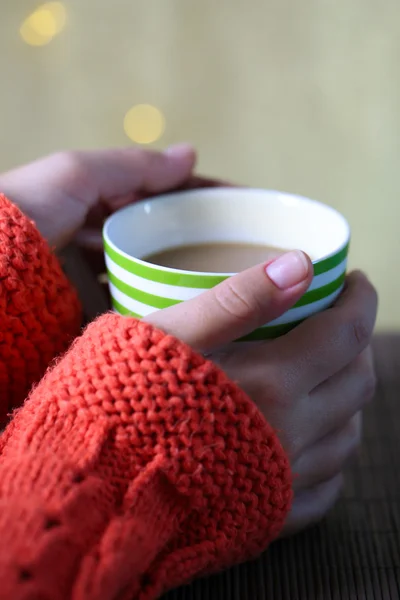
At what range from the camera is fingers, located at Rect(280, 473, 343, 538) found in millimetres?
471

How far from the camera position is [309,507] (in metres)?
0.48

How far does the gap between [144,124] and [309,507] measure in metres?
0.67

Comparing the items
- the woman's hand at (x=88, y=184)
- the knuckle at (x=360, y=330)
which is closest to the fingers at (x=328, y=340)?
the knuckle at (x=360, y=330)

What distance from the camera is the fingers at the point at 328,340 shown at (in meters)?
0.42

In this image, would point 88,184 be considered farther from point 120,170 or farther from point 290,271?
point 290,271

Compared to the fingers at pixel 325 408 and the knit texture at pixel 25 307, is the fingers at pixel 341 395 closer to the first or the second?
the fingers at pixel 325 408

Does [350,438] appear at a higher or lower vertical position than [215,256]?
lower

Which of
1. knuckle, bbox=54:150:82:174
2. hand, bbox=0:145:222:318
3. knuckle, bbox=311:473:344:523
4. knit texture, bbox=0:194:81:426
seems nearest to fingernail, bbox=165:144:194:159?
hand, bbox=0:145:222:318

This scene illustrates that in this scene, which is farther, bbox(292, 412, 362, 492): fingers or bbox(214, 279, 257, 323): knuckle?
bbox(292, 412, 362, 492): fingers

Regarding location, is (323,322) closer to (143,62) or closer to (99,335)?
(99,335)

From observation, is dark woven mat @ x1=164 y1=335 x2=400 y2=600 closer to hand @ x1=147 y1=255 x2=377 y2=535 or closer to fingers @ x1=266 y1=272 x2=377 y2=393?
hand @ x1=147 y1=255 x2=377 y2=535

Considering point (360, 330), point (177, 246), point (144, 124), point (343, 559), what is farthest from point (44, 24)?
point (343, 559)

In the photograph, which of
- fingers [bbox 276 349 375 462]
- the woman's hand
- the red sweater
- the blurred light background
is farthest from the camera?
the blurred light background

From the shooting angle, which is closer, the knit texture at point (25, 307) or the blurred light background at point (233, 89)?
the knit texture at point (25, 307)
